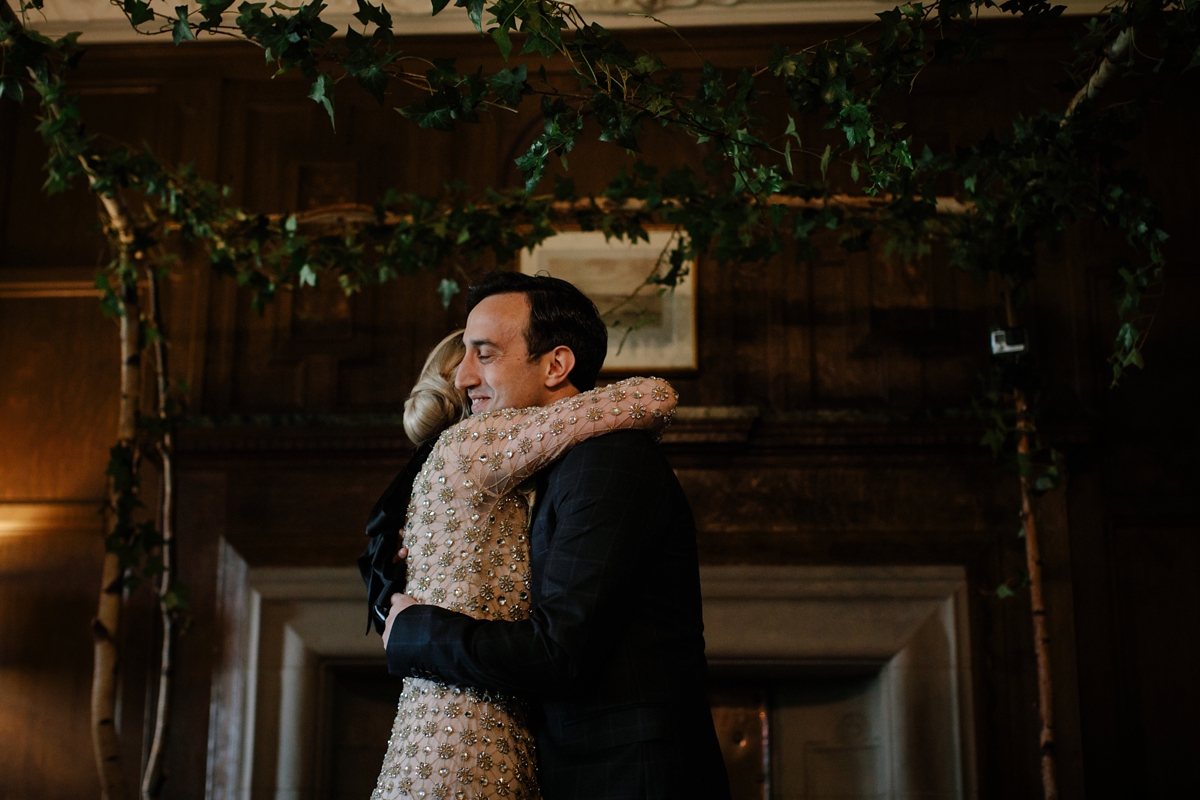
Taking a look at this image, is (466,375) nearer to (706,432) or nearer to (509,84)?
(509,84)

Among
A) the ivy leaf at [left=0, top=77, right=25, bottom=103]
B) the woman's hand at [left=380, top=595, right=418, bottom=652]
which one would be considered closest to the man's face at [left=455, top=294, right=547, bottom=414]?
the woman's hand at [left=380, top=595, right=418, bottom=652]

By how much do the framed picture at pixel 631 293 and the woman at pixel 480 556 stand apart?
84.1 inches

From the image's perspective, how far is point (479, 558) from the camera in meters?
1.69

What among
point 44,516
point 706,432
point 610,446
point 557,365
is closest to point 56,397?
point 44,516

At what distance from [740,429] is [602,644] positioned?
2.21 meters

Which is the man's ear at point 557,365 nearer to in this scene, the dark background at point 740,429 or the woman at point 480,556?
the woman at point 480,556

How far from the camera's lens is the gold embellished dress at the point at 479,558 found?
1603mm

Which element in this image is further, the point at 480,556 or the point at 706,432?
the point at 706,432

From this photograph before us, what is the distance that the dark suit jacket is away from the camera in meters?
1.55

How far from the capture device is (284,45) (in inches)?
86.3

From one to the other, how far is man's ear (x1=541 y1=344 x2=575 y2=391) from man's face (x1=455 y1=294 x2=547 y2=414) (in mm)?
10

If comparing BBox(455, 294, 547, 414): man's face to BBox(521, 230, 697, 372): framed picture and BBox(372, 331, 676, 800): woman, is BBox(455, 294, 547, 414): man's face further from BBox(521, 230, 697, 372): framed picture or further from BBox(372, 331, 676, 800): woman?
BBox(521, 230, 697, 372): framed picture

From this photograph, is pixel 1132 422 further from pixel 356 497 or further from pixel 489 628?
pixel 489 628

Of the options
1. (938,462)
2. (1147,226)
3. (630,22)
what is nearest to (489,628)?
(1147,226)
